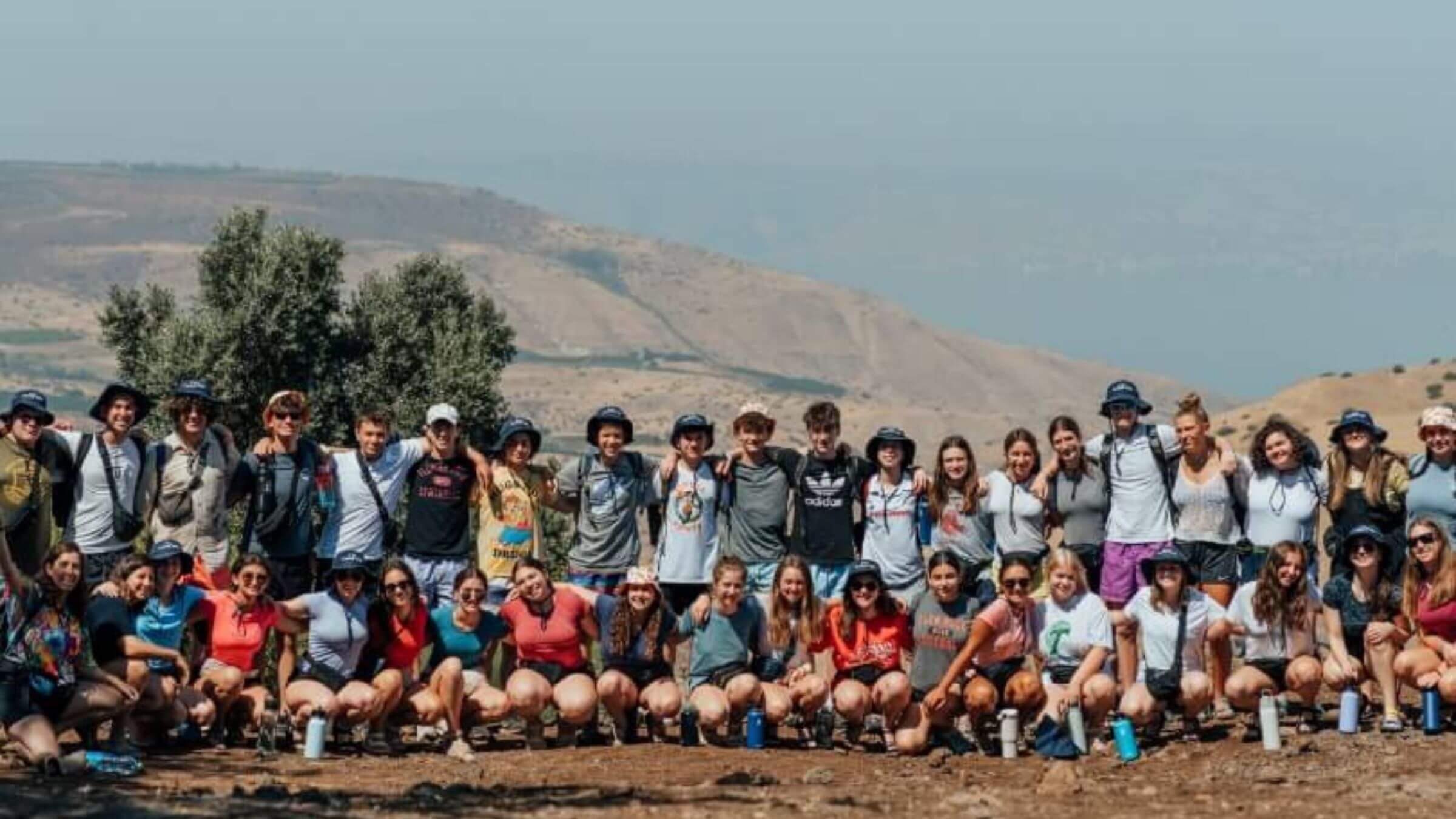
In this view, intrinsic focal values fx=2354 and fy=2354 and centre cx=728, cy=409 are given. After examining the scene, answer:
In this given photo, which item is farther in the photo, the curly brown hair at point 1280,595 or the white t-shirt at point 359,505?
the white t-shirt at point 359,505

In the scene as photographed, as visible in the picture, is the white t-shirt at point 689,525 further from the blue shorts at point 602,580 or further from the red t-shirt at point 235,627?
the red t-shirt at point 235,627

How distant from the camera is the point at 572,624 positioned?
16281 mm

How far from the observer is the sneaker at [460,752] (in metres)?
15.7

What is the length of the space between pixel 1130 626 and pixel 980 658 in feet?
3.41

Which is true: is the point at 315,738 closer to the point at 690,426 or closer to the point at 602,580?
the point at 602,580

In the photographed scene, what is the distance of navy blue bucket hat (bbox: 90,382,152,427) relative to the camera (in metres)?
15.9

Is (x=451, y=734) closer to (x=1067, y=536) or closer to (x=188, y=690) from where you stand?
(x=188, y=690)

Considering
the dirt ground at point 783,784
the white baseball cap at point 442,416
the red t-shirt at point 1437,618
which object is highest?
the white baseball cap at point 442,416

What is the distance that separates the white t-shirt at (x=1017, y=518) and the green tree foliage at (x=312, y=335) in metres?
28.8

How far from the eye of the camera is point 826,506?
54.5ft

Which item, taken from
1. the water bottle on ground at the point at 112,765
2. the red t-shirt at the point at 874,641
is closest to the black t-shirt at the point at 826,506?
the red t-shirt at the point at 874,641

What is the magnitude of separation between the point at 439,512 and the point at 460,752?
1835 mm

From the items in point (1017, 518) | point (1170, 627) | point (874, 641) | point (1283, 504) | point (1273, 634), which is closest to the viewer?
point (1170, 627)

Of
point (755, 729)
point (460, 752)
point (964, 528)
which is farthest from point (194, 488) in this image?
point (964, 528)
